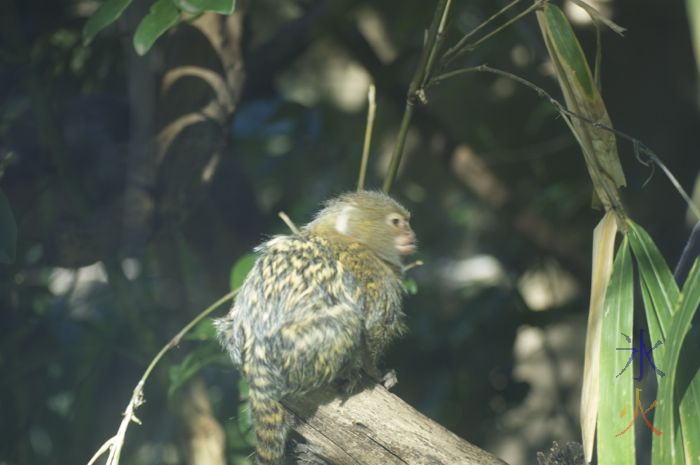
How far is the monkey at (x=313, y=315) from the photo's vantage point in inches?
68.0

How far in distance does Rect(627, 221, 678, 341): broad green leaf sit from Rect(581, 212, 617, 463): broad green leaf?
0.07 metres

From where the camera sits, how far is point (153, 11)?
6.14ft

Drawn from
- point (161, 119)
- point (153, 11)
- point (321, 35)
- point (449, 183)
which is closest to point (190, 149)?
point (161, 119)

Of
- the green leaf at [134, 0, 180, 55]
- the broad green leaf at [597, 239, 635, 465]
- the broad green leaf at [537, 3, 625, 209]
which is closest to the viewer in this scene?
the broad green leaf at [597, 239, 635, 465]

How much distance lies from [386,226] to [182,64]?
104 centimetres

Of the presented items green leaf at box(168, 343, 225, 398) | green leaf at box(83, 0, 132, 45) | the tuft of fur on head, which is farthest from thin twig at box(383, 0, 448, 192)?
green leaf at box(168, 343, 225, 398)

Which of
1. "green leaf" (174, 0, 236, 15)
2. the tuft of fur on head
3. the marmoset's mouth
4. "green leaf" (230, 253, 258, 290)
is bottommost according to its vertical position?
"green leaf" (230, 253, 258, 290)

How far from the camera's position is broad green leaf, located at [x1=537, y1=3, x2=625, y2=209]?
1.65 metres

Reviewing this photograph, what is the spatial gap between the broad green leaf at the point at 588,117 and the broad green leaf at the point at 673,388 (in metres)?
0.29

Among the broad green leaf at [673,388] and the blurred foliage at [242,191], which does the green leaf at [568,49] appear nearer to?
the broad green leaf at [673,388]

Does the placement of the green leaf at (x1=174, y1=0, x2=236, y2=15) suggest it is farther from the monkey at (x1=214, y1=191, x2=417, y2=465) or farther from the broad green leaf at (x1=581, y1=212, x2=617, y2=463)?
the broad green leaf at (x1=581, y1=212, x2=617, y2=463)

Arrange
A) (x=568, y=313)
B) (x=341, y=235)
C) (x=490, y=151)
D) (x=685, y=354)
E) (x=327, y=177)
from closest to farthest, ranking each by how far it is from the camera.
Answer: (x=685, y=354) → (x=341, y=235) → (x=568, y=313) → (x=490, y=151) → (x=327, y=177)

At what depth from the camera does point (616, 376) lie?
4.99ft

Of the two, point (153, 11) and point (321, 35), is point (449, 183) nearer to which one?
point (321, 35)
